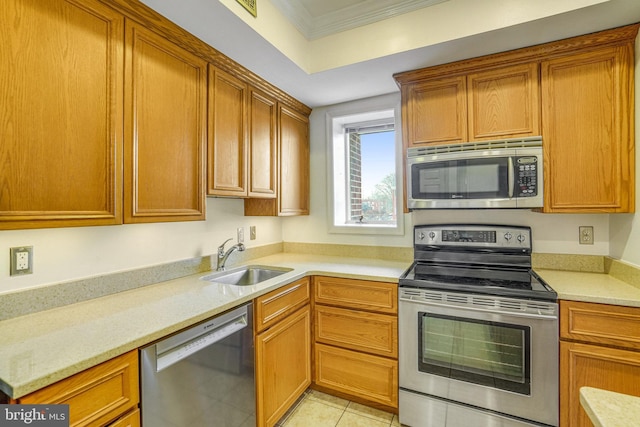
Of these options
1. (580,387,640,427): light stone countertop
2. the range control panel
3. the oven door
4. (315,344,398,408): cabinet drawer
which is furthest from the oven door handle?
(580,387,640,427): light stone countertop

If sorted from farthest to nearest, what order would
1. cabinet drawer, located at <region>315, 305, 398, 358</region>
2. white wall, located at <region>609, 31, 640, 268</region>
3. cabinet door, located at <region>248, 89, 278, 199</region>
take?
cabinet door, located at <region>248, 89, 278, 199</region> → cabinet drawer, located at <region>315, 305, 398, 358</region> → white wall, located at <region>609, 31, 640, 268</region>

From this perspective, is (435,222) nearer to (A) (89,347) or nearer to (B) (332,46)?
(B) (332,46)

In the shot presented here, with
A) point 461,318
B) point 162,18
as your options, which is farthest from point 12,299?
point 461,318

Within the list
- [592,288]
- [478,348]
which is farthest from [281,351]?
[592,288]

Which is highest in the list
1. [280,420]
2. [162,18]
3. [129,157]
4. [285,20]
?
[285,20]

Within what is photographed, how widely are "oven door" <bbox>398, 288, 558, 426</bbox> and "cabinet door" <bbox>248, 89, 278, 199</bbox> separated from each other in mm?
1247

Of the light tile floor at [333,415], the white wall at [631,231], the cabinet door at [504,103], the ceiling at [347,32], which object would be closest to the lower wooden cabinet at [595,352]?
the white wall at [631,231]

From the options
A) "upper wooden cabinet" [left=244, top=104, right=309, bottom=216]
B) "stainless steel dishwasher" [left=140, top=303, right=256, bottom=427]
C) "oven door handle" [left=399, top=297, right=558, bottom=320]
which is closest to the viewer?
"stainless steel dishwasher" [left=140, top=303, right=256, bottom=427]

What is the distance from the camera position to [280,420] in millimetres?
1920

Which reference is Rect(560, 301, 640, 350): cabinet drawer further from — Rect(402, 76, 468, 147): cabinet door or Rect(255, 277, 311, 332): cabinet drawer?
Rect(255, 277, 311, 332): cabinet drawer

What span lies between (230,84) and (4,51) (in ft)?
3.65

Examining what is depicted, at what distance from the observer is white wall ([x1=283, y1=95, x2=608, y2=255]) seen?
2014 millimetres

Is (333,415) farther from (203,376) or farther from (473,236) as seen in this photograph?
(473,236)

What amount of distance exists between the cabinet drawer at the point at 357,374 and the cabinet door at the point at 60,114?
5.20ft
